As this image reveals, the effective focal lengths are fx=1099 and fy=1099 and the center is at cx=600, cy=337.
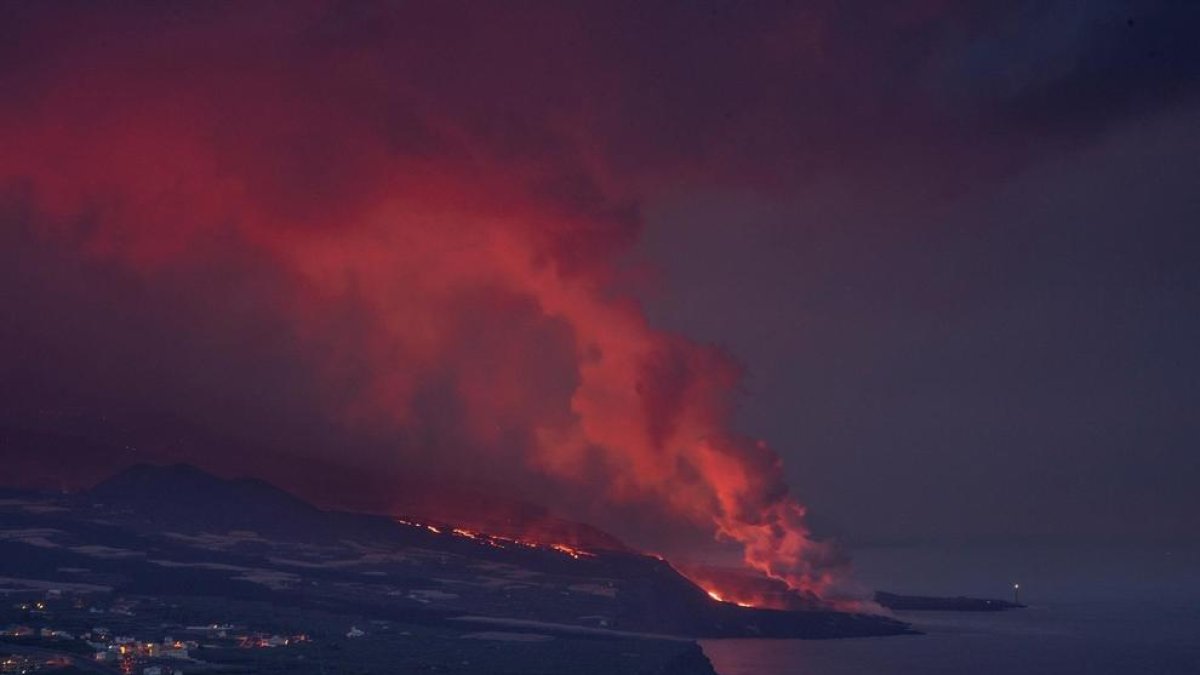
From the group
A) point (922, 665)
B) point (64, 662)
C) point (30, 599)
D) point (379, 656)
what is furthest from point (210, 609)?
point (922, 665)

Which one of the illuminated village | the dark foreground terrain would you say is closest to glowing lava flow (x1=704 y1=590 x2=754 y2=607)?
the dark foreground terrain

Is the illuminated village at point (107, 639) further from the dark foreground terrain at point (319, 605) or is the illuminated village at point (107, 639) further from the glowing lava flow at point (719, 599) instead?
the glowing lava flow at point (719, 599)

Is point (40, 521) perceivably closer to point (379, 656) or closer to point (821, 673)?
point (379, 656)

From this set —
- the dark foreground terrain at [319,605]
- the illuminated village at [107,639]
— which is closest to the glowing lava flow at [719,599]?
the dark foreground terrain at [319,605]

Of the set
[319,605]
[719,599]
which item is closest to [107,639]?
[319,605]

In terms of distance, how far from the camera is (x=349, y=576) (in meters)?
153

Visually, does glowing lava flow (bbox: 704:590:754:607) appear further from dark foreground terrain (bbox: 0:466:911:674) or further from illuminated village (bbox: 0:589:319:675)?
illuminated village (bbox: 0:589:319:675)

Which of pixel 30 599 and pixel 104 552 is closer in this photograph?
pixel 30 599

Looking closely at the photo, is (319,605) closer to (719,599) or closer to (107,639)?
(107,639)

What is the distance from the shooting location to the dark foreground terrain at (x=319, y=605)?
90562 mm

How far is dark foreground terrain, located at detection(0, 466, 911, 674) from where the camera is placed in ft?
297

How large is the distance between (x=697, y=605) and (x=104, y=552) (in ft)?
273

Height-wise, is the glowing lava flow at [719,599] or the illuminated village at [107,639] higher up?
the glowing lava flow at [719,599]

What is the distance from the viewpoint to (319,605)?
127625 mm
